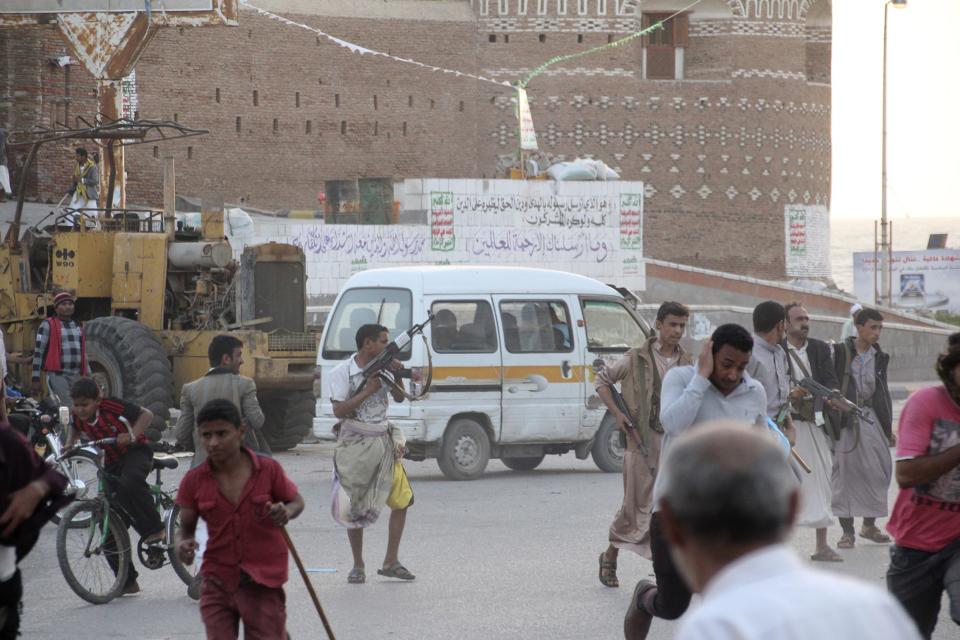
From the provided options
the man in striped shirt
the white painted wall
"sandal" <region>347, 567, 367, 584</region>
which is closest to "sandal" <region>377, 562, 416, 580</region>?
"sandal" <region>347, 567, 367, 584</region>

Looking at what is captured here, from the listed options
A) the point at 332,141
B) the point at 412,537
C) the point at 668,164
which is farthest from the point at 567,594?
the point at 668,164

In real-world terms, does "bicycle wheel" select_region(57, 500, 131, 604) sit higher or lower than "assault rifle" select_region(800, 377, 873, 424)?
lower

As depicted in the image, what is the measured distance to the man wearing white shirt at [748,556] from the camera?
7.22 ft

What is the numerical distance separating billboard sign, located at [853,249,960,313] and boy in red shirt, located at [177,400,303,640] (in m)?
44.1

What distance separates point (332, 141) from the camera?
1588 inches

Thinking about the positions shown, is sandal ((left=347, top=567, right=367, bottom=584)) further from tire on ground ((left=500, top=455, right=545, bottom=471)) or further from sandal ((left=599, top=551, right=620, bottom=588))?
tire on ground ((left=500, top=455, right=545, bottom=471))

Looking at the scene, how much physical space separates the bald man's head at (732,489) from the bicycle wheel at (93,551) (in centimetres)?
629

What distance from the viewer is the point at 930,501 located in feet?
17.7

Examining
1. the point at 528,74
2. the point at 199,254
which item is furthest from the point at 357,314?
the point at 528,74

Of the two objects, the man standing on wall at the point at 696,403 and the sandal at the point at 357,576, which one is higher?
the man standing on wall at the point at 696,403

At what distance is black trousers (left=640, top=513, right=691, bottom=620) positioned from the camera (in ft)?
20.0

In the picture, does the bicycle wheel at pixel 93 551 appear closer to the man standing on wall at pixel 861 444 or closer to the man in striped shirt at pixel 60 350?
the man standing on wall at pixel 861 444

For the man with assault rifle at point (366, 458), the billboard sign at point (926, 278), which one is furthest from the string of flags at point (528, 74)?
the man with assault rifle at point (366, 458)

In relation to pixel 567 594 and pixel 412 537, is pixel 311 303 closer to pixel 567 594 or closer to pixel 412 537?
pixel 412 537
